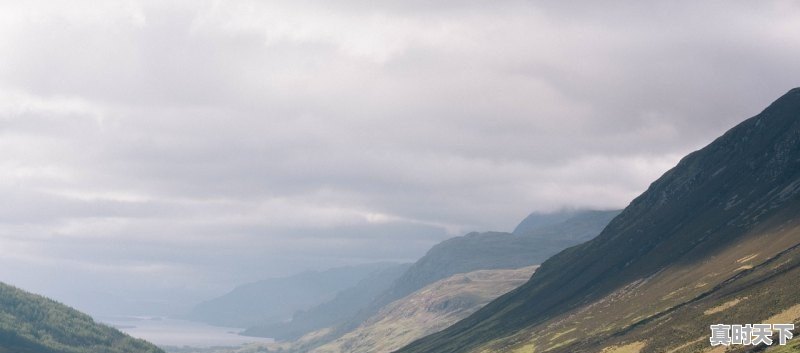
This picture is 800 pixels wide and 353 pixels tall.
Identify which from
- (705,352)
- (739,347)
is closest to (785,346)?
(739,347)

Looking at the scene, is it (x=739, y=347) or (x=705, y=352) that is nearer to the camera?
(x=739, y=347)

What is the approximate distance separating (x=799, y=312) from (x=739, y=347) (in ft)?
115

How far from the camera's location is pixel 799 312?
653ft

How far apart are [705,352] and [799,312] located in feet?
87.8

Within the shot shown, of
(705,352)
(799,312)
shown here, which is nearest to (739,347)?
(705,352)

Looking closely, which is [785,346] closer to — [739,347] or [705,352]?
[739,347]

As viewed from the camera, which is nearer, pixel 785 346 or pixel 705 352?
pixel 785 346

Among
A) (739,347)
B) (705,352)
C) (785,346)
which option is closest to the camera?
(785,346)

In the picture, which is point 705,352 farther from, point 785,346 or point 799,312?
point 785,346

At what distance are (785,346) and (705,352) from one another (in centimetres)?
4168

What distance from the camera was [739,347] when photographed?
572 ft

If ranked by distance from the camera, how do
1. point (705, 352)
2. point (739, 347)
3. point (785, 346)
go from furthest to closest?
point (705, 352), point (739, 347), point (785, 346)

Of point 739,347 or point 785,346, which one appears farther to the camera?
point 739,347

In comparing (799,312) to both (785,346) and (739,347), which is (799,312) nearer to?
(739,347)
